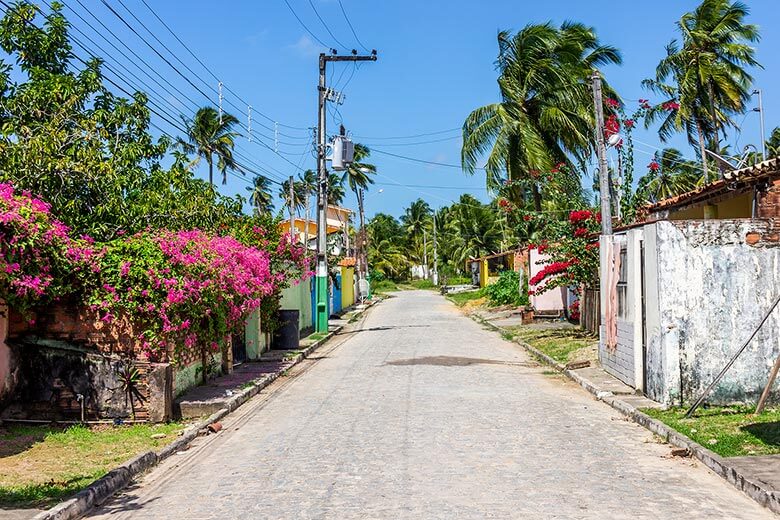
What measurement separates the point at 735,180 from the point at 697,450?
7.55m

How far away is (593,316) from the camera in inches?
928

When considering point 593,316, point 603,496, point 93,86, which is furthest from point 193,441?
point 593,316

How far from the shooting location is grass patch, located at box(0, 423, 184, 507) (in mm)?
7767

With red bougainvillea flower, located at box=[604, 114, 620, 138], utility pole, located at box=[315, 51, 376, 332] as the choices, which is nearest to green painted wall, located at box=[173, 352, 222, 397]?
red bougainvillea flower, located at box=[604, 114, 620, 138]

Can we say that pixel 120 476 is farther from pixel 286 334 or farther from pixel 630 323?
pixel 286 334

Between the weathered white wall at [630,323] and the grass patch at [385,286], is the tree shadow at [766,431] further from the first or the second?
the grass patch at [385,286]

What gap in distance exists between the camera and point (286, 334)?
24.0m

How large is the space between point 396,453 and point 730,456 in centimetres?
358

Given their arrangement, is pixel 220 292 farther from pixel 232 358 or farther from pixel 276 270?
pixel 276 270

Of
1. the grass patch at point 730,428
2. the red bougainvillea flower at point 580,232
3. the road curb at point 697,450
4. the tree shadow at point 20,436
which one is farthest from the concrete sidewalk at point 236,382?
the red bougainvillea flower at point 580,232

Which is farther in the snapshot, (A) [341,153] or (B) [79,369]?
(A) [341,153]

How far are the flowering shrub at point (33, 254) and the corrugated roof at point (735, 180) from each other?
11.1m

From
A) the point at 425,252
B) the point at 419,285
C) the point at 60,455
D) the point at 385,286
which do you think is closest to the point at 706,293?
the point at 60,455

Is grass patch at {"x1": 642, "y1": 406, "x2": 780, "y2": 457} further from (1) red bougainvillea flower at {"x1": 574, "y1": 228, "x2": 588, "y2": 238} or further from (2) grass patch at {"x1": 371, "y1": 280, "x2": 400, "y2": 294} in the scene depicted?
(2) grass patch at {"x1": 371, "y1": 280, "x2": 400, "y2": 294}
